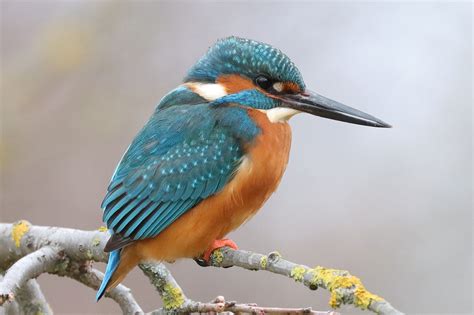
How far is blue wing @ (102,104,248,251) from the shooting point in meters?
2.56

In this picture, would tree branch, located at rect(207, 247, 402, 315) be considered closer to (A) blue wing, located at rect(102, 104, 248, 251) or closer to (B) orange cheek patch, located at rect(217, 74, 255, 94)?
(A) blue wing, located at rect(102, 104, 248, 251)

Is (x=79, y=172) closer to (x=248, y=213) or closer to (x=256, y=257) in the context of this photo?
(x=248, y=213)

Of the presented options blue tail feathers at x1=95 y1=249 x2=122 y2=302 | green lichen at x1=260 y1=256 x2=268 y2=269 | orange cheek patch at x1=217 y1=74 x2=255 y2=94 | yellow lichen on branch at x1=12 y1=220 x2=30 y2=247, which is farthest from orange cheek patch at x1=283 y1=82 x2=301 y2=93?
yellow lichen on branch at x1=12 y1=220 x2=30 y2=247

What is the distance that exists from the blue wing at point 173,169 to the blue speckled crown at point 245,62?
0.18m

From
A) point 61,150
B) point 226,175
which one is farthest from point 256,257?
point 61,150

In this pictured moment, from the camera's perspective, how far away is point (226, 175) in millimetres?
2586

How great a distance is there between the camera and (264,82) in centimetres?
271

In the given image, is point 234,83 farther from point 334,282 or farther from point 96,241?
point 334,282

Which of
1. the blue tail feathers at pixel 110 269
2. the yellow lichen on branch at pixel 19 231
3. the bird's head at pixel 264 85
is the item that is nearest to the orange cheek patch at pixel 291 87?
the bird's head at pixel 264 85

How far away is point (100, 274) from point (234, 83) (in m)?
0.83

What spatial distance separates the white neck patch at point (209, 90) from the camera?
2747 mm

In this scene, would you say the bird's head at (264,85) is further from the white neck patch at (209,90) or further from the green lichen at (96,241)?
the green lichen at (96,241)

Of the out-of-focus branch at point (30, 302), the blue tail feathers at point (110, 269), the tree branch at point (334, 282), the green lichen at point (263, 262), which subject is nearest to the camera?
the tree branch at point (334, 282)

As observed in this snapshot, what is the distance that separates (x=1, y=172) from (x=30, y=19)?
166cm
